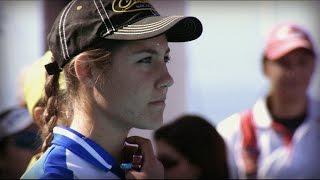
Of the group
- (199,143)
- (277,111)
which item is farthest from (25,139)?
(277,111)

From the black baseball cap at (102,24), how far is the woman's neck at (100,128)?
0.56 ft

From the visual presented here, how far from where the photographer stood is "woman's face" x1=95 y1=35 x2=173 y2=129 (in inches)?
75.7

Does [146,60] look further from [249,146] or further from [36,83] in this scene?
[249,146]

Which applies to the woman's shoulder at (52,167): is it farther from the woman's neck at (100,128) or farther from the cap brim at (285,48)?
the cap brim at (285,48)

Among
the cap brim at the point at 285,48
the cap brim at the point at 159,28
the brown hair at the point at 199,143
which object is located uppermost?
the cap brim at the point at 159,28

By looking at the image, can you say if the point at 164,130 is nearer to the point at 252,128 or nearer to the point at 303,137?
the point at 252,128

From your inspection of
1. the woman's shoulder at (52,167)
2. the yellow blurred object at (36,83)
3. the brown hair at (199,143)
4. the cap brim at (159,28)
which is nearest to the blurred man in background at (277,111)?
the brown hair at (199,143)

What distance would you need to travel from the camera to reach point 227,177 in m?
3.18

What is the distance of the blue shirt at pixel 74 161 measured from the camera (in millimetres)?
1835

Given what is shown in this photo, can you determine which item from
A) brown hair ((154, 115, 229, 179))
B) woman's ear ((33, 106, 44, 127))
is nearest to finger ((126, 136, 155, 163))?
woman's ear ((33, 106, 44, 127))

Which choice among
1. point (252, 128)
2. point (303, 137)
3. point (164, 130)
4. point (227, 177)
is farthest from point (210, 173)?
point (303, 137)

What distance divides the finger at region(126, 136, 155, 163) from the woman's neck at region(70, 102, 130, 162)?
5.7 inches

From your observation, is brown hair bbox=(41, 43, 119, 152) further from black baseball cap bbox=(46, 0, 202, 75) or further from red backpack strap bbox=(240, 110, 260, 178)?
red backpack strap bbox=(240, 110, 260, 178)

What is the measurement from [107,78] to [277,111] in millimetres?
2255
